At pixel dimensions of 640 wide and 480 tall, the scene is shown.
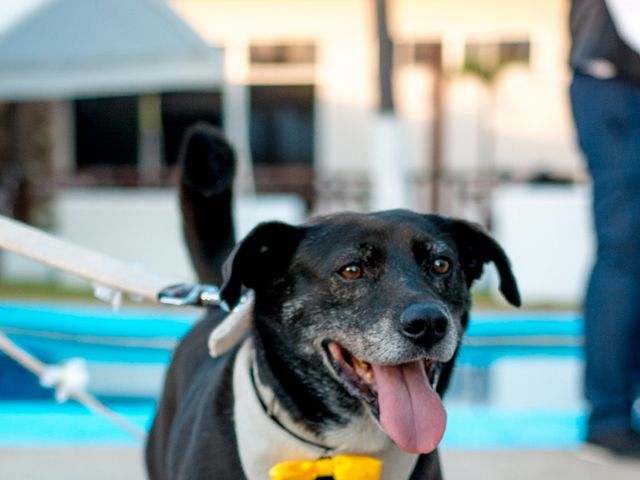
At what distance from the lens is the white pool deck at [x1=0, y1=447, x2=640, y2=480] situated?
3.80m

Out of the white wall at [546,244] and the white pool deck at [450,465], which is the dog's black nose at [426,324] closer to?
the white pool deck at [450,465]

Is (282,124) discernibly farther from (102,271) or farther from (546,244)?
(102,271)

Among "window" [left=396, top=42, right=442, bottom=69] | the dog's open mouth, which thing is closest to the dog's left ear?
the dog's open mouth

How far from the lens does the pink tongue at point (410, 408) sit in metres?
2.08

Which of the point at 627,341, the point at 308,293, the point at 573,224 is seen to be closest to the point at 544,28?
the point at 573,224

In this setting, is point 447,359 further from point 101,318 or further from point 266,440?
point 101,318

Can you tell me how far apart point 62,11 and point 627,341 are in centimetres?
757

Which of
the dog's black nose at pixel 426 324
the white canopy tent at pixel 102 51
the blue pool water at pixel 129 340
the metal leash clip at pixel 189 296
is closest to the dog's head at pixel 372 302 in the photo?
the dog's black nose at pixel 426 324

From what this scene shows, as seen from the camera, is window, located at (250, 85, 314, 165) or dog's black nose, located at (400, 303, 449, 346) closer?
dog's black nose, located at (400, 303, 449, 346)

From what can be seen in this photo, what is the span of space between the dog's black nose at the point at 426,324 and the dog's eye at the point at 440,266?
242mm

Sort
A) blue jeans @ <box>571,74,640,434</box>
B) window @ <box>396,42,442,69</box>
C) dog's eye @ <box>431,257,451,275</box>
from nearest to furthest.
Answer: dog's eye @ <box>431,257,451,275</box> < blue jeans @ <box>571,74,640,434</box> < window @ <box>396,42,442,69</box>

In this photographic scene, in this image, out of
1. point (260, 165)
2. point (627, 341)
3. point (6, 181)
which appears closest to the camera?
point (627, 341)

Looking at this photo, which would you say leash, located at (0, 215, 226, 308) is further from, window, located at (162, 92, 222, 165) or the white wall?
window, located at (162, 92, 222, 165)

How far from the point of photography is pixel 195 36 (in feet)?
32.4
